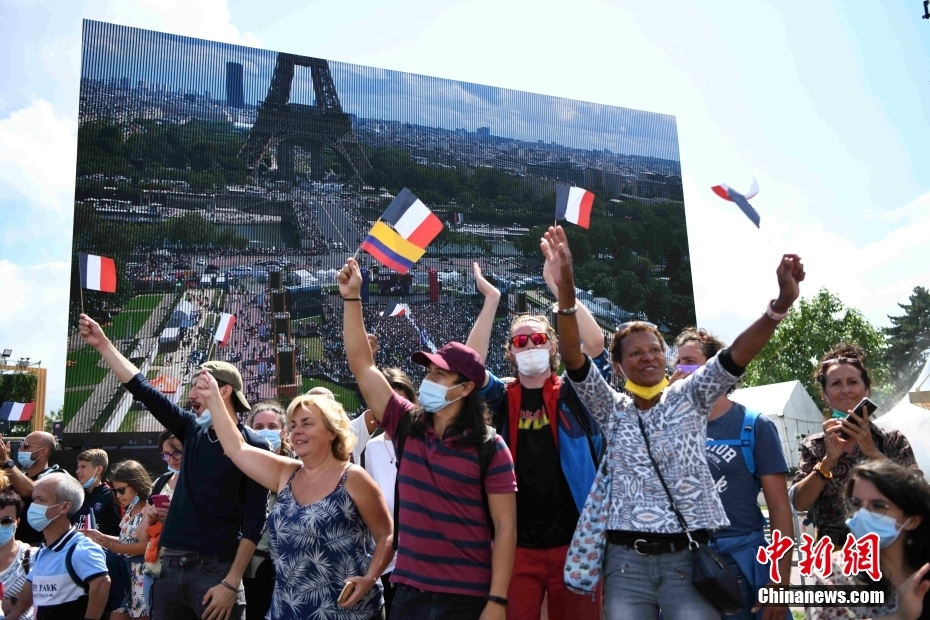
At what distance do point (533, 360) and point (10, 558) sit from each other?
3.81m

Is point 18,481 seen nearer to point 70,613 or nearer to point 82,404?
point 70,613

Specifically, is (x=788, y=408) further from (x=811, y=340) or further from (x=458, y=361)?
(x=811, y=340)

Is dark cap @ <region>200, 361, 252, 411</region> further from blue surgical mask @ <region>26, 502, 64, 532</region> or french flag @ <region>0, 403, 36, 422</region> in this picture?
french flag @ <region>0, 403, 36, 422</region>

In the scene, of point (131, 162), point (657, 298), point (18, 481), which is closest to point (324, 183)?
point (131, 162)

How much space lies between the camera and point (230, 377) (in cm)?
465

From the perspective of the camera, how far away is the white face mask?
12.0ft

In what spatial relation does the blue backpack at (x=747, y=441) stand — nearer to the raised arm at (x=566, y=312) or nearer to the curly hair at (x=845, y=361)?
the curly hair at (x=845, y=361)

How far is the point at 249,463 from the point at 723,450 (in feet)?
7.29

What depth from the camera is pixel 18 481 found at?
6.57 metres

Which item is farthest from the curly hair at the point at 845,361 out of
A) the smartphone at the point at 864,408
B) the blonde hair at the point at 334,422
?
the blonde hair at the point at 334,422

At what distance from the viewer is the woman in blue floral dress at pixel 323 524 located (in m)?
3.54

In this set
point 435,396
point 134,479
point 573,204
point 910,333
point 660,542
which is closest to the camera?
point 660,542

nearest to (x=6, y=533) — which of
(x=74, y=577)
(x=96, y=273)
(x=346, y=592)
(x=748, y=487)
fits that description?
(x=74, y=577)

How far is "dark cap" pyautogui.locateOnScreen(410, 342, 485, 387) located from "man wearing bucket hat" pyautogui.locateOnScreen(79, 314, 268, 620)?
1.25 metres
